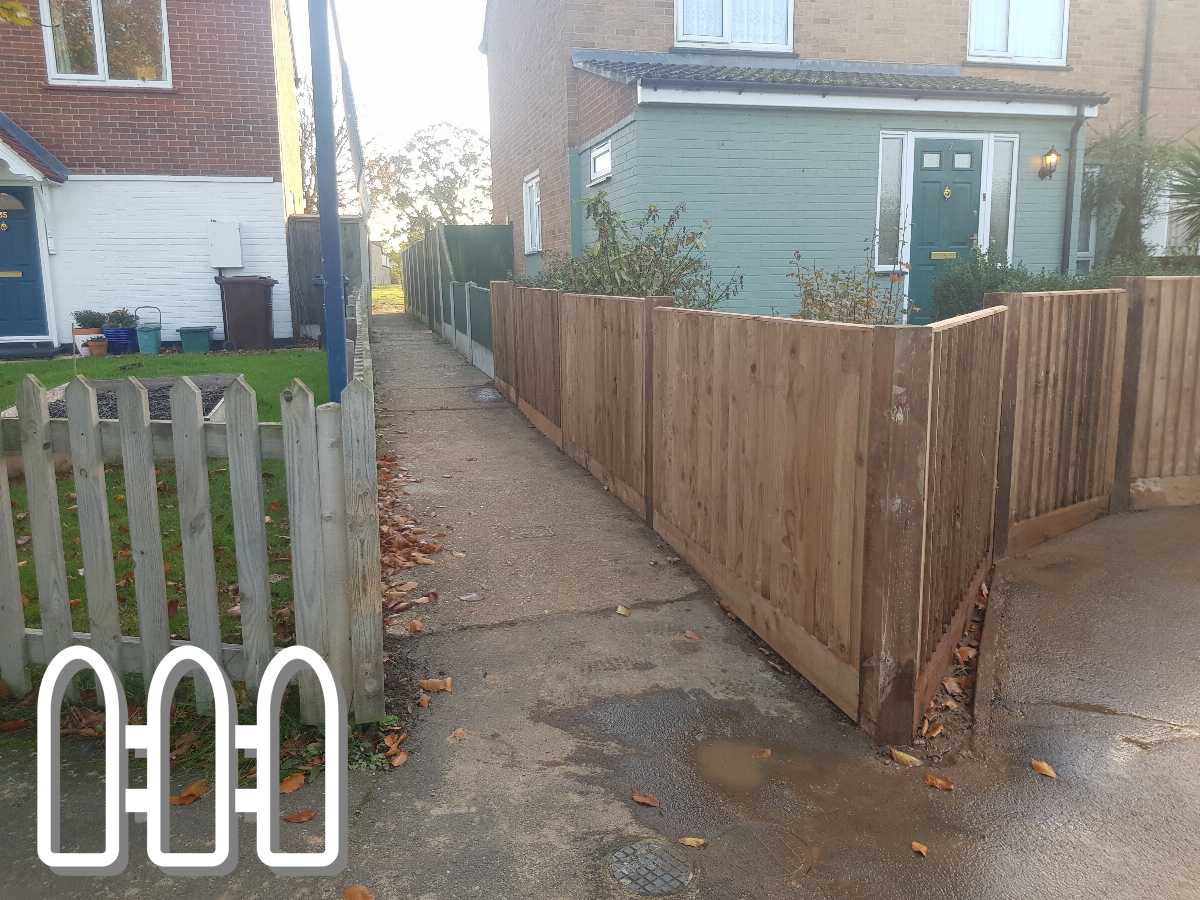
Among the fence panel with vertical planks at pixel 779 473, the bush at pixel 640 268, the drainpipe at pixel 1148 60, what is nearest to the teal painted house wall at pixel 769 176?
the bush at pixel 640 268

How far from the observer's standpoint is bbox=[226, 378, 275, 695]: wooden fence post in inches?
135

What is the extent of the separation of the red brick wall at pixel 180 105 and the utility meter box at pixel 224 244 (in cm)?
85

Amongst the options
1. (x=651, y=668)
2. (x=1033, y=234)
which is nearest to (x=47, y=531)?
(x=651, y=668)

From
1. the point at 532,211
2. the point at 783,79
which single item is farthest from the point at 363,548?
the point at 532,211

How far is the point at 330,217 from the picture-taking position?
7184 millimetres

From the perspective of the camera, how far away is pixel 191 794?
3.21 meters

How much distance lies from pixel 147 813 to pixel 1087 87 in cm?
1931

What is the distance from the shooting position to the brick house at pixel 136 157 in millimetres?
15008

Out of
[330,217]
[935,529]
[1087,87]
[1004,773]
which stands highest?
[1087,87]

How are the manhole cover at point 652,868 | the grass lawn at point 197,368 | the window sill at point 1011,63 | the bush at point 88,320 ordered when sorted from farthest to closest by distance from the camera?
the window sill at point 1011,63 < the bush at point 88,320 < the grass lawn at point 197,368 < the manhole cover at point 652,868

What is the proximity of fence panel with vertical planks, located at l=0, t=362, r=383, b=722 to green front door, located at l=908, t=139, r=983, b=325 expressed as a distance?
461 inches

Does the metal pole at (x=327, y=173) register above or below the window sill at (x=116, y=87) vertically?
below

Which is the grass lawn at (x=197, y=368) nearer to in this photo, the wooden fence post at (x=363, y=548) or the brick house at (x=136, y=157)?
the brick house at (x=136, y=157)

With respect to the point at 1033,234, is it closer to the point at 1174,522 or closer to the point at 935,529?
the point at 1174,522
